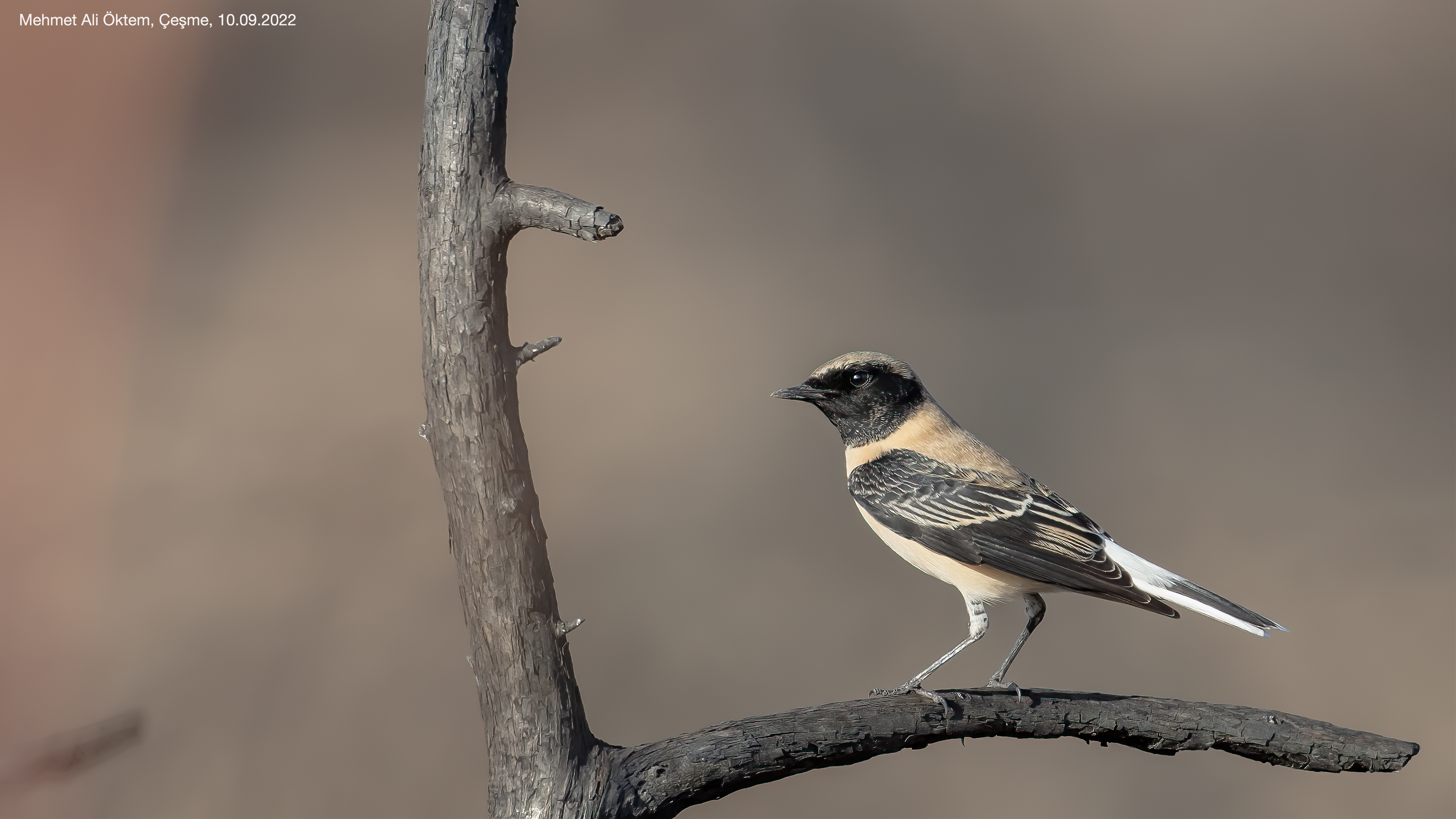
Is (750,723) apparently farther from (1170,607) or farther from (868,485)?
(1170,607)

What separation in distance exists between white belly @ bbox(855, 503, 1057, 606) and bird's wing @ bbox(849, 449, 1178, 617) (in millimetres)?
31

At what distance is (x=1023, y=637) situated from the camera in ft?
9.48

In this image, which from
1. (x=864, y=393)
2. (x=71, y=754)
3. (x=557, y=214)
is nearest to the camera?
(x=71, y=754)

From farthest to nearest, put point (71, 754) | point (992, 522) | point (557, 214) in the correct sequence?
point (992, 522) → point (557, 214) → point (71, 754)

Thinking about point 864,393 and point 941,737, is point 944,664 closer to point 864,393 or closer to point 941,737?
point 941,737

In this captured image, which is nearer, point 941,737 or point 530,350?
point 530,350

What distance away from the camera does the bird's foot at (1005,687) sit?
2695 millimetres

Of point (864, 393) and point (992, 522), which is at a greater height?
point (864, 393)

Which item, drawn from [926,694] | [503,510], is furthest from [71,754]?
[926,694]

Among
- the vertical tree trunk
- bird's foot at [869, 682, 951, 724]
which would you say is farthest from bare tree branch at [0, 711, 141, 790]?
bird's foot at [869, 682, 951, 724]

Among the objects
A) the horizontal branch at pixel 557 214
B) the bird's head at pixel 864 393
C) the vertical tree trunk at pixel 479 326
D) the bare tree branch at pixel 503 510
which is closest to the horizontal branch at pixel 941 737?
the bare tree branch at pixel 503 510

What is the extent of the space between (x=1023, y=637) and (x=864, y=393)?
809 millimetres

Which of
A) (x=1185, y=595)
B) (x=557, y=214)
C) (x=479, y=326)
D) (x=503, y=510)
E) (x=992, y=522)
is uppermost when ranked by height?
(x=557, y=214)

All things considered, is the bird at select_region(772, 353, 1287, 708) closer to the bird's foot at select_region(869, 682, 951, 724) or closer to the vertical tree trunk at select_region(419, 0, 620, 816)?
the bird's foot at select_region(869, 682, 951, 724)
